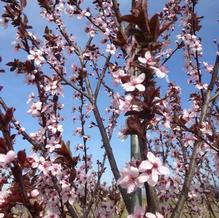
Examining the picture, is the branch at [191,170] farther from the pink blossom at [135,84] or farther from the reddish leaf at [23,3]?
the reddish leaf at [23,3]

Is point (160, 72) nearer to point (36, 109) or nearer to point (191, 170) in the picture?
point (191, 170)

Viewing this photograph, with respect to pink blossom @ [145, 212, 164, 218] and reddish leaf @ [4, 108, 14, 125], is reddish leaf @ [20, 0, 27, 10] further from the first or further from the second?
pink blossom @ [145, 212, 164, 218]

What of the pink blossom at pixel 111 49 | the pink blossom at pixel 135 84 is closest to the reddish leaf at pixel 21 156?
the pink blossom at pixel 135 84

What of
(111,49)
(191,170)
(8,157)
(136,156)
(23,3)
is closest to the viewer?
(8,157)

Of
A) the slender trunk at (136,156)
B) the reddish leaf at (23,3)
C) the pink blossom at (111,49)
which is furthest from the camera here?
the pink blossom at (111,49)

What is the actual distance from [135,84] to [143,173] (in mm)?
465

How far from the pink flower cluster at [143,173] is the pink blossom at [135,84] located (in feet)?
1.14

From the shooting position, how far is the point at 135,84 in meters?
1.90

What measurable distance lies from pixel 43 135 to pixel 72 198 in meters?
0.98

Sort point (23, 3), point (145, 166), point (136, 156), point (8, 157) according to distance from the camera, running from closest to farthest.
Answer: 1. point (8, 157)
2. point (145, 166)
3. point (136, 156)
4. point (23, 3)

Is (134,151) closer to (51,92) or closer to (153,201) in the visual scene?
(153,201)

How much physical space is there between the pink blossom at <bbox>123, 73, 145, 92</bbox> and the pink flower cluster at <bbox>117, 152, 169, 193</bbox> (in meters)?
0.35

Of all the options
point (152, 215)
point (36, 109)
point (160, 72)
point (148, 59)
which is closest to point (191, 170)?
point (152, 215)

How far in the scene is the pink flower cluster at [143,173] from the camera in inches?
71.2
